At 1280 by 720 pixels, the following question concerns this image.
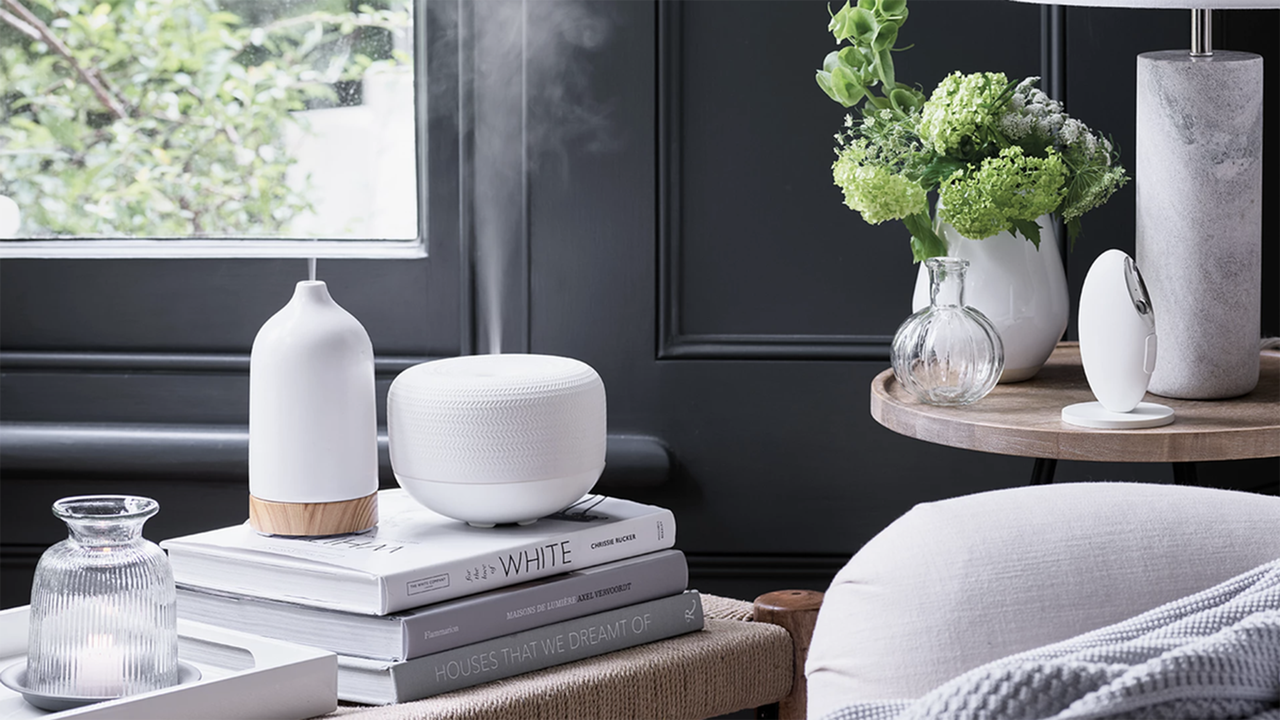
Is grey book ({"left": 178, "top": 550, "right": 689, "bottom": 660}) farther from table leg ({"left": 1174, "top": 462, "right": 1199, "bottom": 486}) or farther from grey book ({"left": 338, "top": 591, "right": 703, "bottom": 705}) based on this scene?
table leg ({"left": 1174, "top": 462, "right": 1199, "bottom": 486})

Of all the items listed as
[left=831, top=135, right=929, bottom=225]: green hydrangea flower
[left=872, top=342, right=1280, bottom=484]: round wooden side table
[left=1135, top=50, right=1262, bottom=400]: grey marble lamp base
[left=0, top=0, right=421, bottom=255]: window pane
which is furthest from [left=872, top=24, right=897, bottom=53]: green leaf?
[left=0, top=0, right=421, bottom=255]: window pane

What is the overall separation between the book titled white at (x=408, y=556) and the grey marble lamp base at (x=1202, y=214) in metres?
0.67

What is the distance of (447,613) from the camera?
1.02 meters

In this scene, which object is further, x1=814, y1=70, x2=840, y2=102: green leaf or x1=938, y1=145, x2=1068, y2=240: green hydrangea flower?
x1=814, y1=70, x2=840, y2=102: green leaf

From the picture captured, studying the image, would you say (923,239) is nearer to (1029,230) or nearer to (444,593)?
(1029,230)

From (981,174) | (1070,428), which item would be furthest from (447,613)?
(981,174)

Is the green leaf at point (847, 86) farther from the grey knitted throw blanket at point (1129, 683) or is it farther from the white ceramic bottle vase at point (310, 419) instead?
the grey knitted throw blanket at point (1129, 683)

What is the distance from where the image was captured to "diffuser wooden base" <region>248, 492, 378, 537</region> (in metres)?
1.07

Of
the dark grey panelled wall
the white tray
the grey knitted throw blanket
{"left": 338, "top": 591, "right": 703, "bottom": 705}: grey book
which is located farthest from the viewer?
the dark grey panelled wall

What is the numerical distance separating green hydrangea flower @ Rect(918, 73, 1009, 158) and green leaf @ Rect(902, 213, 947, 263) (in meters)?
0.08

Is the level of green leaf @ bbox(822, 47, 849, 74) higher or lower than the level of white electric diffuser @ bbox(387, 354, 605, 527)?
higher

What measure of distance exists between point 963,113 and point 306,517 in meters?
0.83

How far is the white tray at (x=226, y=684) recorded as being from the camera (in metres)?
0.88

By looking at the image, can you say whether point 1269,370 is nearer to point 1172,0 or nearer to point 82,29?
point 1172,0
